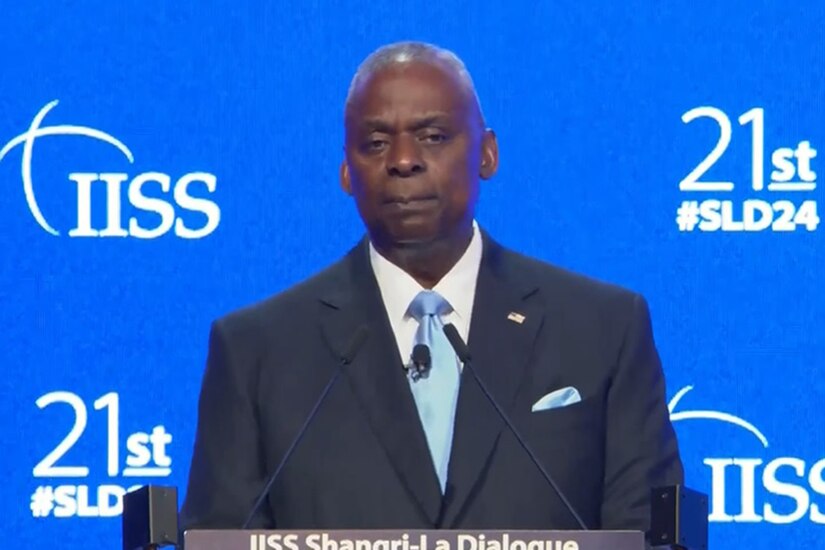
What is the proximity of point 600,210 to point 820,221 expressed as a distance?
49cm

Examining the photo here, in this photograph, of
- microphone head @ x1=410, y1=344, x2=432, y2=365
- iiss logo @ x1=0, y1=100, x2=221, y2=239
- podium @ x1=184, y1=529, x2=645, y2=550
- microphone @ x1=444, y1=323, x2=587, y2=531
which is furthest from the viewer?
iiss logo @ x1=0, y1=100, x2=221, y2=239

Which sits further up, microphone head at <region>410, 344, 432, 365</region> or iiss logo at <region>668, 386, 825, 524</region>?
microphone head at <region>410, 344, 432, 365</region>

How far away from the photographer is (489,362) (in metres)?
3.29

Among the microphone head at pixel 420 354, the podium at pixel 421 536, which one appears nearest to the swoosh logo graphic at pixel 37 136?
the microphone head at pixel 420 354

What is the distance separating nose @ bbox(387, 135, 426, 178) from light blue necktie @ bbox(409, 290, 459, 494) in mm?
226

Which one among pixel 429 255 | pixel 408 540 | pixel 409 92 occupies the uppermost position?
pixel 409 92

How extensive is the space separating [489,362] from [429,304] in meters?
0.15

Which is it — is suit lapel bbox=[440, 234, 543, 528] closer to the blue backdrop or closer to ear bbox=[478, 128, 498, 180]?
ear bbox=[478, 128, 498, 180]

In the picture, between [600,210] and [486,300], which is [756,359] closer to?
[600,210]

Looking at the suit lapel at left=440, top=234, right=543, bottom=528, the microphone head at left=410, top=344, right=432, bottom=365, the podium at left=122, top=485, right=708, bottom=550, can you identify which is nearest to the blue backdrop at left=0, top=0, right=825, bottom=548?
the suit lapel at left=440, top=234, right=543, bottom=528

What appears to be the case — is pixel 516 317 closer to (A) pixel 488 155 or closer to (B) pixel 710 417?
(A) pixel 488 155

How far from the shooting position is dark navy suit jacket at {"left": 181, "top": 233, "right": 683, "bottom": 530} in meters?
3.15

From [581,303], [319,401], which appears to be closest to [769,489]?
[581,303]

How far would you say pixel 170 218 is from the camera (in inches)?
166
